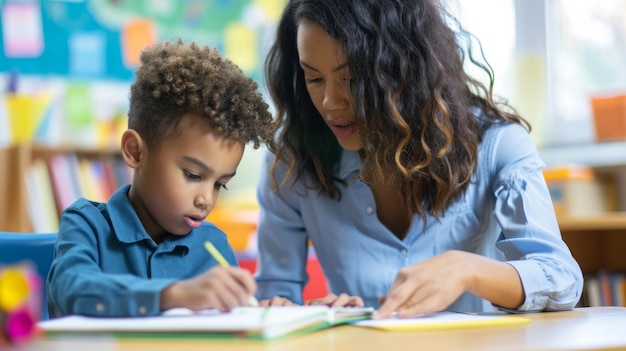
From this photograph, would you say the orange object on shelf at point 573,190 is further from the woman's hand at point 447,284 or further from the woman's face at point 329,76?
the woman's hand at point 447,284

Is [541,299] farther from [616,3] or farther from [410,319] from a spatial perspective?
[616,3]

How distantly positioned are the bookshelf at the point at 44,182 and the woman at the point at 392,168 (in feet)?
5.72

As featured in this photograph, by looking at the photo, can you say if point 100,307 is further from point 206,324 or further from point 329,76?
point 329,76

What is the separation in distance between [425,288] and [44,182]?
7.98 ft

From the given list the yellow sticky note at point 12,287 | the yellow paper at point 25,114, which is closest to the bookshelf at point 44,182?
the yellow paper at point 25,114

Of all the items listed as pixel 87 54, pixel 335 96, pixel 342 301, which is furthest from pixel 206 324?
pixel 87 54

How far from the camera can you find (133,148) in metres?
1.29

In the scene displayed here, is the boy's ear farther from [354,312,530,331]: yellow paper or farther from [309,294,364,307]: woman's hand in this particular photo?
[354,312,530,331]: yellow paper

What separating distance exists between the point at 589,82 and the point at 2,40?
8.44ft

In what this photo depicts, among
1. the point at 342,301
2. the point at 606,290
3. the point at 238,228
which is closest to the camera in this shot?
the point at 342,301

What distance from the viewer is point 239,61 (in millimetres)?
3963

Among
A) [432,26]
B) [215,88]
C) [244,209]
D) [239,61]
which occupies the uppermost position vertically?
[239,61]

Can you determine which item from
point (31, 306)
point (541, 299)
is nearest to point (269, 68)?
point (541, 299)

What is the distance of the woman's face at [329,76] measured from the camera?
1.39 m
